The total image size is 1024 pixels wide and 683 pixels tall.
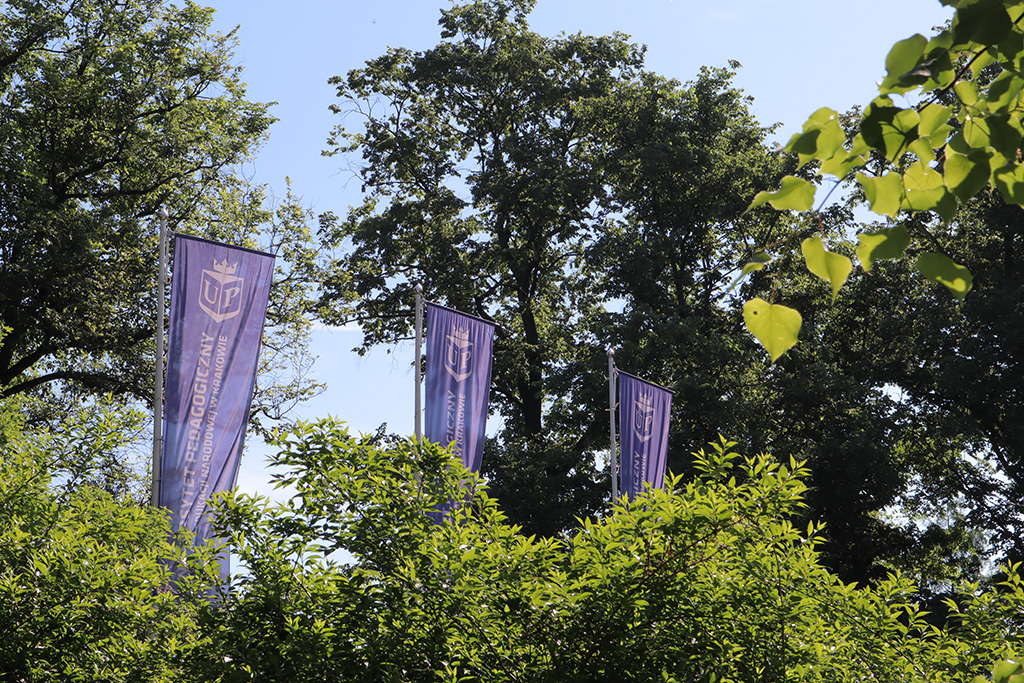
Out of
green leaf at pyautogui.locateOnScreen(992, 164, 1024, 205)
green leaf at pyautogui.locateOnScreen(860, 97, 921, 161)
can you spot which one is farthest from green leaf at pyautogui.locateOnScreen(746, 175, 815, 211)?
green leaf at pyautogui.locateOnScreen(992, 164, 1024, 205)

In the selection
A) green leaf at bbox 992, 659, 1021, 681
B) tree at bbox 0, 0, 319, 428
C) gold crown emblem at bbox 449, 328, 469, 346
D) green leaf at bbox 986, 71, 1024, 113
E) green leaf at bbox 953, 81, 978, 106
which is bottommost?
green leaf at bbox 992, 659, 1021, 681

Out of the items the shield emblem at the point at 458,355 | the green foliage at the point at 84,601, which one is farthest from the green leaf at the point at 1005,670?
the shield emblem at the point at 458,355

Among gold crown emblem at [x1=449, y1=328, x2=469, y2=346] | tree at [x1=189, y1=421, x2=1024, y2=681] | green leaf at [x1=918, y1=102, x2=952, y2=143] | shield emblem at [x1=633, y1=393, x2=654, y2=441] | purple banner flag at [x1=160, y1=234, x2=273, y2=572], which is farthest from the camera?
shield emblem at [x1=633, y1=393, x2=654, y2=441]

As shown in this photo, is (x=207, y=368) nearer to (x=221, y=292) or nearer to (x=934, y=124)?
(x=221, y=292)

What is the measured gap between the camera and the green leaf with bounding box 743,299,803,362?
159 cm

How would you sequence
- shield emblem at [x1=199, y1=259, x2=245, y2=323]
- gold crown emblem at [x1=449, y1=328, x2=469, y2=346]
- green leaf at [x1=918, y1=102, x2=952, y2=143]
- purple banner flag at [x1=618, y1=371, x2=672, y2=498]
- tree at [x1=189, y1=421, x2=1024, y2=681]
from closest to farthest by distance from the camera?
green leaf at [x1=918, y1=102, x2=952, y2=143] → tree at [x1=189, y1=421, x2=1024, y2=681] → shield emblem at [x1=199, y1=259, x2=245, y2=323] → gold crown emblem at [x1=449, y1=328, x2=469, y2=346] → purple banner flag at [x1=618, y1=371, x2=672, y2=498]

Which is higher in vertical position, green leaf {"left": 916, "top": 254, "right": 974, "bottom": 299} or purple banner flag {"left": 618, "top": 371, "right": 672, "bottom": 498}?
purple banner flag {"left": 618, "top": 371, "right": 672, "bottom": 498}

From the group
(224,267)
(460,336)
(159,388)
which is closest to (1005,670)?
(224,267)

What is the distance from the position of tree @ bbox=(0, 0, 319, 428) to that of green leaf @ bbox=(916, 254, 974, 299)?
2328 cm

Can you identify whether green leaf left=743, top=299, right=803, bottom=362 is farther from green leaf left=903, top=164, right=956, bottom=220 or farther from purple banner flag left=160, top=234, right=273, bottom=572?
purple banner flag left=160, top=234, right=273, bottom=572

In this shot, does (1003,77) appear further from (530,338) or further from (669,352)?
(530,338)

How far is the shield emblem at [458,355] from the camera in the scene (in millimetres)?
13984

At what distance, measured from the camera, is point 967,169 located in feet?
5.85

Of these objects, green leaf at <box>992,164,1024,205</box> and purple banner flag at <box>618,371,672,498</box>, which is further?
purple banner flag at <box>618,371,672,498</box>
